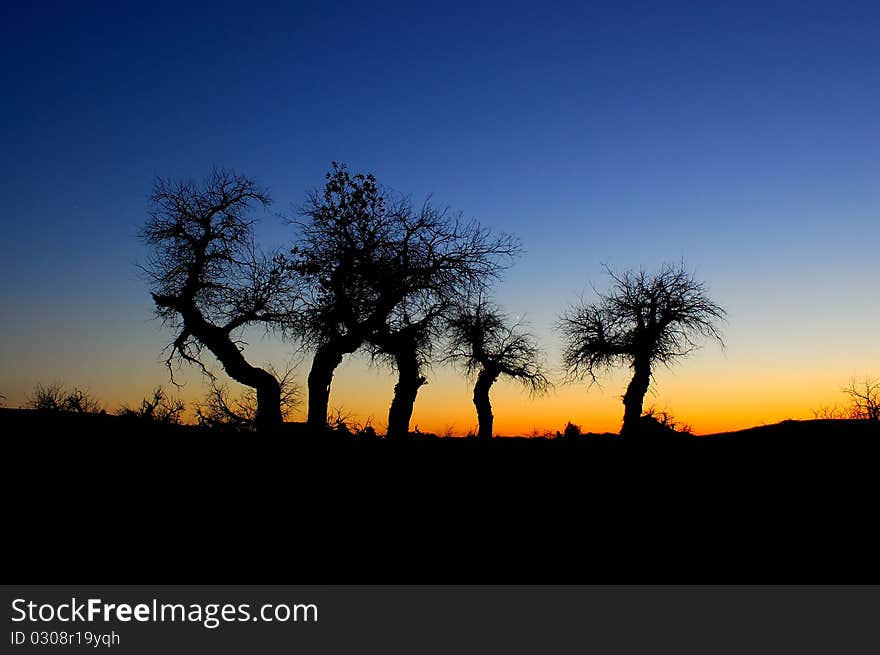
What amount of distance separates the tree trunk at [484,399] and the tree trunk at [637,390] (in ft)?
21.6

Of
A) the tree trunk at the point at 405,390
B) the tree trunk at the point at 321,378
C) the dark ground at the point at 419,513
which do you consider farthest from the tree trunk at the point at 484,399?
the dark ground at the point at 419,513

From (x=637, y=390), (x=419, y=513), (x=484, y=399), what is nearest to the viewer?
(x=419, y=513)

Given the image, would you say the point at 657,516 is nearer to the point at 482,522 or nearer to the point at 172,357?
the point at 482,522

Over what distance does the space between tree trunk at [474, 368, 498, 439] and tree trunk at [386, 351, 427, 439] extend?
8873mm

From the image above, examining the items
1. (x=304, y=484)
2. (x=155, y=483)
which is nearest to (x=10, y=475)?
(x=155, y=483)

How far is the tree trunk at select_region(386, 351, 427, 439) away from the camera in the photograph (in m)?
20.1

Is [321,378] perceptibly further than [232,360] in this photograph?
No

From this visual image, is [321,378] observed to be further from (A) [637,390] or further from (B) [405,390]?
(A) [637,390]

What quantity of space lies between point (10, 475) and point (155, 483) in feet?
6.93

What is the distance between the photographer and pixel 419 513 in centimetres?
793

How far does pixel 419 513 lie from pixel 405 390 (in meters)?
12.5

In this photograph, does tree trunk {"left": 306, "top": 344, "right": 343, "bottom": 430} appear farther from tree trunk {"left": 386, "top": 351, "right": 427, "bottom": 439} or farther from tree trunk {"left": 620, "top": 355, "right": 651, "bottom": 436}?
tree trunk {"left": 620, "top": 355, "right": 651, "bottom": 436}

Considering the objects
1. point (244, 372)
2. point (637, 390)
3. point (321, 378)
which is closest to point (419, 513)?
point (321, 378)

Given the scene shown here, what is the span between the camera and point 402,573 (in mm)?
6277
